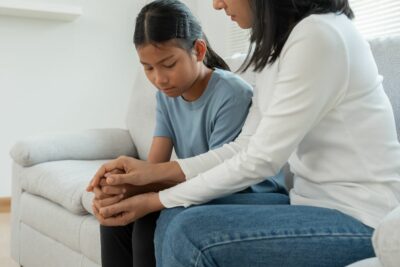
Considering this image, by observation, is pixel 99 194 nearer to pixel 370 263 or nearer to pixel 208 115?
pixel 208 115

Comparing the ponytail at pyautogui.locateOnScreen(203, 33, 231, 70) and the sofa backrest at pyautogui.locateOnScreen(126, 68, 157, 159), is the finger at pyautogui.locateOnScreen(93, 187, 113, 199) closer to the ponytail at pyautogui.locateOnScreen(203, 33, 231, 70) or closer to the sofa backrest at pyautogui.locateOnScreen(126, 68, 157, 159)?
the ponytail at pyautogui.locateOnScreen(203, 33, 231, 70)

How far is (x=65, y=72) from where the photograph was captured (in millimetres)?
3262

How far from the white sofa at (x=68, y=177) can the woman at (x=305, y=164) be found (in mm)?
354

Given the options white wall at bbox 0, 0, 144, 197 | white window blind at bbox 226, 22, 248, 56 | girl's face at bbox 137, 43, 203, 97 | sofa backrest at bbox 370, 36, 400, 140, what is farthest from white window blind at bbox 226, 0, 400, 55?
white wall at bbox 0, 0, 144, 197

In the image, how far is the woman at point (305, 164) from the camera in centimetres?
80

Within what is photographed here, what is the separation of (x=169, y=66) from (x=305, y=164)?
0.46 meters

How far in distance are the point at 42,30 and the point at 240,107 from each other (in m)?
2.22

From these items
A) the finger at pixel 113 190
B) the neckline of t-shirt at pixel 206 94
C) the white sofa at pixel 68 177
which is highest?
the neckline of t-shirt at pixel 206 94

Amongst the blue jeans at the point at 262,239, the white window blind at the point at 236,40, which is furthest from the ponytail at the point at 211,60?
the white window blind at the point at 236,40

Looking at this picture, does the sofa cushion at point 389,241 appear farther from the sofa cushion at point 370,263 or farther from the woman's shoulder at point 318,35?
the woman's shoulder at point 318,35

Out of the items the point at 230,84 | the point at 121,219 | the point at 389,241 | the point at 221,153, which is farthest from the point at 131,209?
the point at 389,241

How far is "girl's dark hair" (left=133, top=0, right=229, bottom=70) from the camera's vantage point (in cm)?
127

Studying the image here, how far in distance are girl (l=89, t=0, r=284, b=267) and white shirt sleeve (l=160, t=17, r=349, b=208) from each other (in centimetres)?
29

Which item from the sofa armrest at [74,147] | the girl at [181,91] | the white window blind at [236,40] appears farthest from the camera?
the white window blind at [236,40]
